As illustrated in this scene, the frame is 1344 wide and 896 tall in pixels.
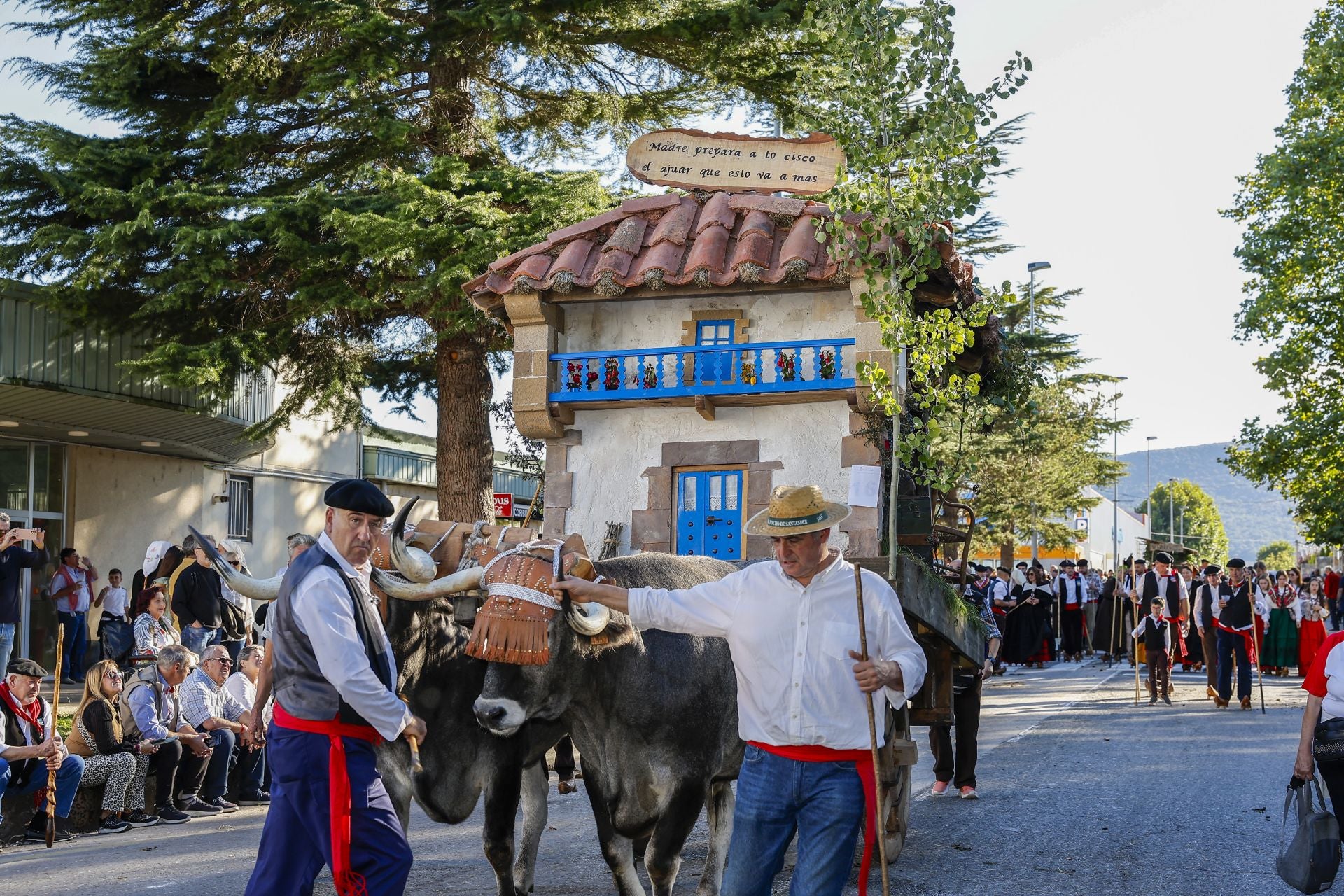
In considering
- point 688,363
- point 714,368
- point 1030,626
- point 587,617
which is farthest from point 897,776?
point 1030,626

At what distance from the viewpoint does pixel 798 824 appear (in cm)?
529

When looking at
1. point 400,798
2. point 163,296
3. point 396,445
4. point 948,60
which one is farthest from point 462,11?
point 396,445

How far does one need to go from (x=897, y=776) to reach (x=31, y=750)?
6060 mm

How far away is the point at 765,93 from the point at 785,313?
7058 mm

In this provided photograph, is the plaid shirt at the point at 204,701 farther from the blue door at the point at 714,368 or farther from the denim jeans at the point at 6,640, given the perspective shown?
the blue door at the point at 714,368

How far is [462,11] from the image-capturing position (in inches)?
768

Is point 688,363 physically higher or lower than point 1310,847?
higher

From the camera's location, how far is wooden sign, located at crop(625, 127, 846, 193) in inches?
586

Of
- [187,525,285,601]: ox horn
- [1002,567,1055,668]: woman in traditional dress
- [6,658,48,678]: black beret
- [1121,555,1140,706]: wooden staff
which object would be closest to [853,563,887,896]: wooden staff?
[187,525,285,601]: ox horn

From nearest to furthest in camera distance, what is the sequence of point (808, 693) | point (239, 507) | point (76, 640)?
point (808, 693), point (76, 640), point (239, 507)

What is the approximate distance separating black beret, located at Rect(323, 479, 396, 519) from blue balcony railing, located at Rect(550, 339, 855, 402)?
8.52m

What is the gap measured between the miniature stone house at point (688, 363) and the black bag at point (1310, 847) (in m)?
6.92

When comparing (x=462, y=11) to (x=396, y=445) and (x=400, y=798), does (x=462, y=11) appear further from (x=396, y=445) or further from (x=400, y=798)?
(x=396, y=445)

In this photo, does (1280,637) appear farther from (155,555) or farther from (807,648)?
(807,648)
